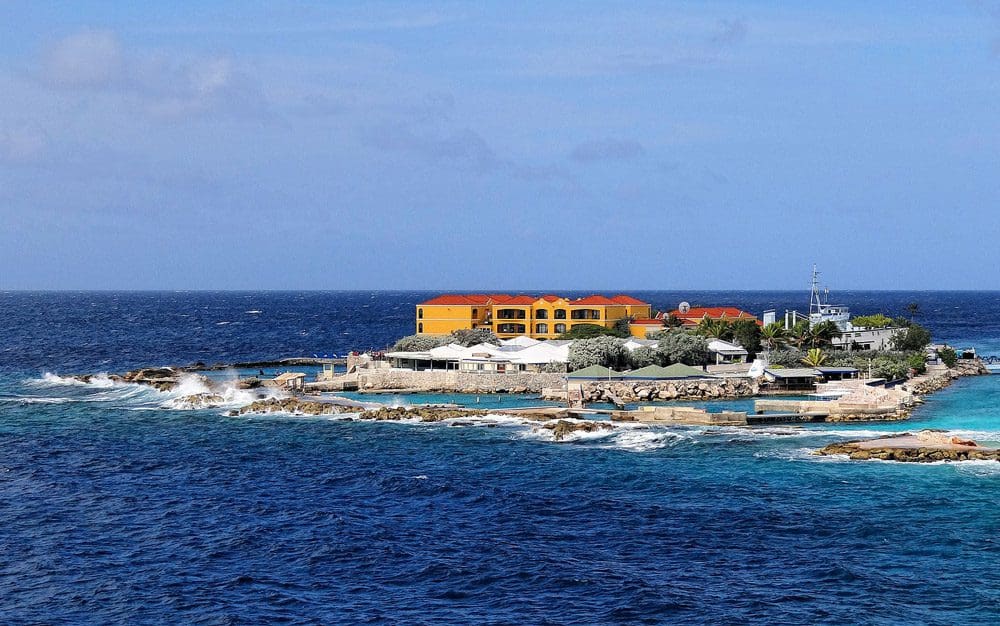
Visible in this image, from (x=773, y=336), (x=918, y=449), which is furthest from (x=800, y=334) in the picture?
(x=918, y=449)

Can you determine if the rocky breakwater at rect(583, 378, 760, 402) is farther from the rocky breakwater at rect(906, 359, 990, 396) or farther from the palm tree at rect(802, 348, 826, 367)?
the rocky breakwater at rect(906, 359, 990, 396)

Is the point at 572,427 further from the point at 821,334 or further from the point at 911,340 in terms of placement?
the point at 911,340

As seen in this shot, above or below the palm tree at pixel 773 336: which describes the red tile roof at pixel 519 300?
above

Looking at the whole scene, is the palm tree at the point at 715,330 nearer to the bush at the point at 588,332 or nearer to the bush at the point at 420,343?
the bush at the point at 588,332

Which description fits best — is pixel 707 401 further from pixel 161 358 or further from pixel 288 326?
pixel 288 326

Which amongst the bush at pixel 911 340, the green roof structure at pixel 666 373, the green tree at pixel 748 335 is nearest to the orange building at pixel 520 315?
the green tree at pixel 748 335

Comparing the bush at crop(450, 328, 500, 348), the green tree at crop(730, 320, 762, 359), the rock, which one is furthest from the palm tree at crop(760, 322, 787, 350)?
the rock
